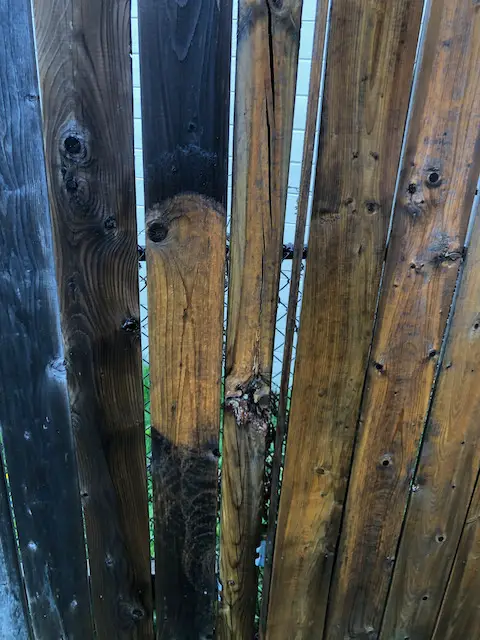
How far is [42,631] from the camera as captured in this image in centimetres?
188

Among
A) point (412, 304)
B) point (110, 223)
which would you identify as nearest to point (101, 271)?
point (110, 223)

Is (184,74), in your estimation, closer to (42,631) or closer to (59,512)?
(59,512)

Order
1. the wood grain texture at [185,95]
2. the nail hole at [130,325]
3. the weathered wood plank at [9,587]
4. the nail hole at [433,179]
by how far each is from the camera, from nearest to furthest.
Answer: the wood grain texture at [185,95] < the nail hole at [433,179] < the nail hole at [130,325] < the weathered wood plank at [9,587]

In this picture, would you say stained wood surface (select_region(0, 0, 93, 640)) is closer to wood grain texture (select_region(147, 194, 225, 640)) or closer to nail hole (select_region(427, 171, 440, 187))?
wood grain texture (select_region(147, 194, 225, 640))

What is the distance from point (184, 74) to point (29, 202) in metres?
0.48

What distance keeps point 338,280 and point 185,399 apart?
54 cm

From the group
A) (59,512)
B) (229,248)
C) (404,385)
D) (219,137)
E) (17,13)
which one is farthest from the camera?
(59,512)

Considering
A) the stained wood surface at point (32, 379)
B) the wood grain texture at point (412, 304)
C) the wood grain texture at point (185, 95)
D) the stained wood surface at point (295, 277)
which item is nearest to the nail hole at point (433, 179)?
the wood grain texture at point (412, 304)

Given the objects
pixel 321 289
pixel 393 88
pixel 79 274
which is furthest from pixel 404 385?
pixel 79 274

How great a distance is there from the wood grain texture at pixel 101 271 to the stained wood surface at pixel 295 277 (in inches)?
15.7

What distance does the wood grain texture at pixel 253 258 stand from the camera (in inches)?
46.1

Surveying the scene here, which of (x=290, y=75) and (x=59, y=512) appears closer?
(x=290, y=75)

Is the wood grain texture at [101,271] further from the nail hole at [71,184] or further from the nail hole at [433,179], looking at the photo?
the nail hole at [433,179]

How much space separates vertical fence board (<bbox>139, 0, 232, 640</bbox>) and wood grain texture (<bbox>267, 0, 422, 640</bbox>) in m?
0.23
